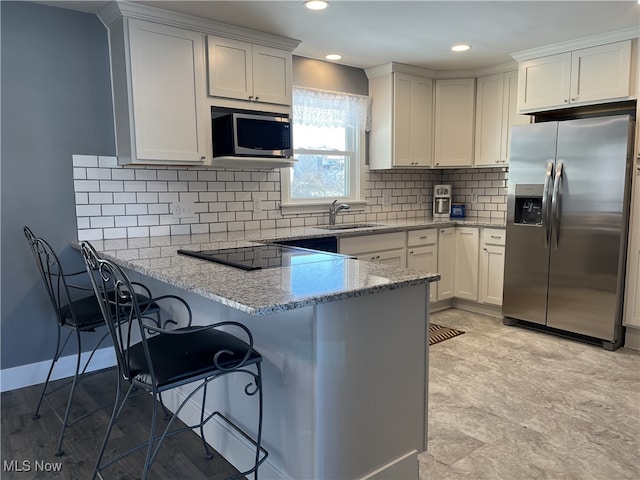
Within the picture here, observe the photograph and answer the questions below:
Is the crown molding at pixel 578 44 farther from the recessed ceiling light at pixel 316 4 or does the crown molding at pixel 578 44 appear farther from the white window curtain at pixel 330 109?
the recessed ceiling light at pixel 316 4

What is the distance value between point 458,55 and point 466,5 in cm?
120

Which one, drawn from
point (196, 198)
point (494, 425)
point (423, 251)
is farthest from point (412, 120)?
point (494, 425)

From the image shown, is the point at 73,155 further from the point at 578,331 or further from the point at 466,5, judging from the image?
the point at 578,331

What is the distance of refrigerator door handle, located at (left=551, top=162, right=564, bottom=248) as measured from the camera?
3.66 metres

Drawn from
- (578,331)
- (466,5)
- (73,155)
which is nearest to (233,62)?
(73,155)

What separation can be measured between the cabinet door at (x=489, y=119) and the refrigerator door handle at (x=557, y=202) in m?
0.90

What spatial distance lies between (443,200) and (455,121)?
0.80 m

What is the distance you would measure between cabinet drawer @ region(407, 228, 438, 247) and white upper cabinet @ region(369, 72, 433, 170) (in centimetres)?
67

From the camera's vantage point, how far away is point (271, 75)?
349cm

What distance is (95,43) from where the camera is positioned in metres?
3.08

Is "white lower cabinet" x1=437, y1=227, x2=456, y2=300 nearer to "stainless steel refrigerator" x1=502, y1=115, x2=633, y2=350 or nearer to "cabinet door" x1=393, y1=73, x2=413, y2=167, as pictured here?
"stainless steel refrigerator" x1=502, y1=115, x2=633, y2=350

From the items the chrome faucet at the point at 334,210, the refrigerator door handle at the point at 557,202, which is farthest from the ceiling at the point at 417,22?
the chrome faucet at the point at 334,210

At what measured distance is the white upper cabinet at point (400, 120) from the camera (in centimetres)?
444

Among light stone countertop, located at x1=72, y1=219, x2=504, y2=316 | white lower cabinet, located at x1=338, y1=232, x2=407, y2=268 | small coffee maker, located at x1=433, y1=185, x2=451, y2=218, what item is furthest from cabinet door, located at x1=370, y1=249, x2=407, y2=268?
light stone countertop, located at x1=72, y1=219, x2=504, y2=316
